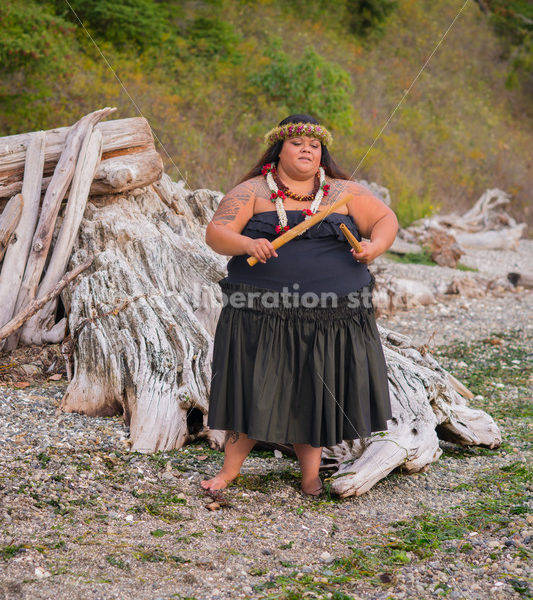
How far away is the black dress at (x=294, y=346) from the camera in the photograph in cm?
339

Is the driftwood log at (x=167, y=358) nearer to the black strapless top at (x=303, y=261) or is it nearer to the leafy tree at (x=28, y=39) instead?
the black strapless top at (x=303, y=261)

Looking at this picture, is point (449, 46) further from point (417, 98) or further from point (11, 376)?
point (11, 376)

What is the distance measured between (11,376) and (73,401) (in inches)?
28.7

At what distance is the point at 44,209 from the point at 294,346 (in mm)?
2862

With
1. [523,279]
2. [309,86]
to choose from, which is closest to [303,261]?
[523,279]

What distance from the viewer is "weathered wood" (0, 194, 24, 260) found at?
5.24 m

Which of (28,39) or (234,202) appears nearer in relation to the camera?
(234,202)

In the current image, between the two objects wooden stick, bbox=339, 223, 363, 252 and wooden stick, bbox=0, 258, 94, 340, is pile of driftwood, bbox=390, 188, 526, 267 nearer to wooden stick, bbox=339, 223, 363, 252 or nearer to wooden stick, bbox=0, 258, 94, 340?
wooden stick, bbox=0, 258, 94, 340

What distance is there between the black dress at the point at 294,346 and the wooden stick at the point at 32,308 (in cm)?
212

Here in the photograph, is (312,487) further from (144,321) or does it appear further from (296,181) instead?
(144,321)

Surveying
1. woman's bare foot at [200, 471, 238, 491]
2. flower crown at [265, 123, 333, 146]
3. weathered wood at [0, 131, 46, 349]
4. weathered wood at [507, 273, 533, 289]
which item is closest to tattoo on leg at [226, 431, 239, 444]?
woman's bare foot at [200, 471, 238, 491]

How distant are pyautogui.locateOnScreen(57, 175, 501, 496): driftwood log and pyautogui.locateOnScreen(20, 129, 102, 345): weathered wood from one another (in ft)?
0.40

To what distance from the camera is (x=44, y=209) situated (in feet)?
17.5

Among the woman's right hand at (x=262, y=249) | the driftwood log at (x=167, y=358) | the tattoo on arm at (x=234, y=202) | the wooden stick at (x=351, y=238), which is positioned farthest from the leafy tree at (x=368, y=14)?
the woman's right hand at (x=262, y=249)
